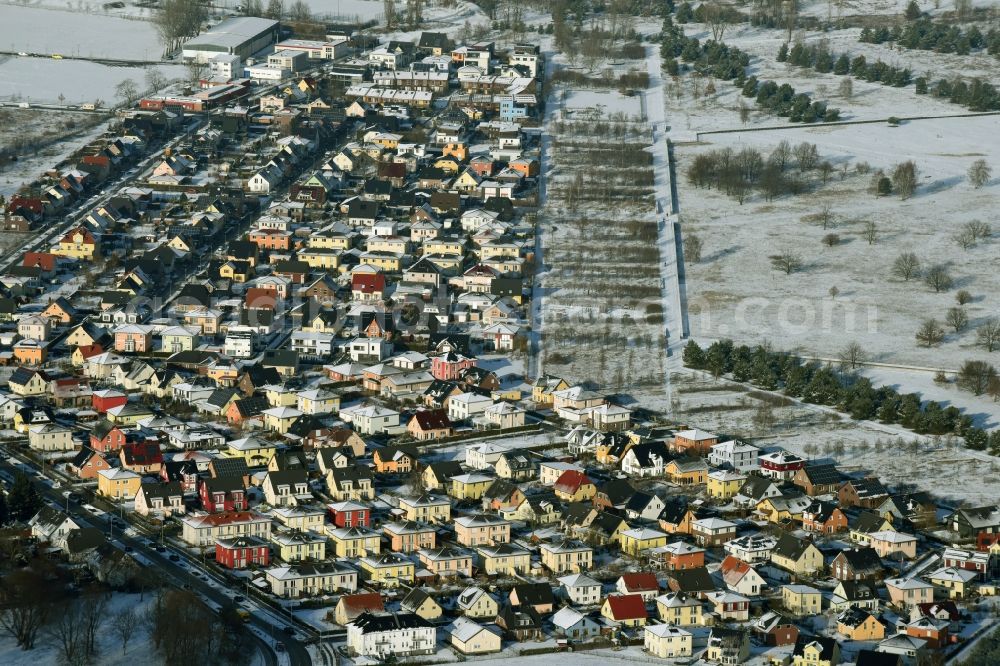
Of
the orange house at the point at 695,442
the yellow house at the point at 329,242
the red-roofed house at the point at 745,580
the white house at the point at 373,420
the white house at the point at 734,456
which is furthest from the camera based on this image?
the yellow house at the point at 329,242

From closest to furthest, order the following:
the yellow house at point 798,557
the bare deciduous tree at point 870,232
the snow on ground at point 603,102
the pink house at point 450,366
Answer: the yellow house at point 798,557, the pink house at point 450,366, the bare deciduous tree at point 870,232, the snow on ground at point 603,102

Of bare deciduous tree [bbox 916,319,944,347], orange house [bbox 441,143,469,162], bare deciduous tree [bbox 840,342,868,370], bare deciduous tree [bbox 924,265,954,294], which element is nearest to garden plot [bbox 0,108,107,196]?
orange house [bbox 441,143,469,162]

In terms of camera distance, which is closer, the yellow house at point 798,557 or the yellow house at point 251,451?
the yellow house at point 798,557

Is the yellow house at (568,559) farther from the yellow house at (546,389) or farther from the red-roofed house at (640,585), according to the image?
the yellow house at (546,389)

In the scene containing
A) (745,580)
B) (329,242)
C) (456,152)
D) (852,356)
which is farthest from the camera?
(456,152)

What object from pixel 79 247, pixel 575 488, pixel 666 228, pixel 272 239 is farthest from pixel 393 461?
pixel 666 228

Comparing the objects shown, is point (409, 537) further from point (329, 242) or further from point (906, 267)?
point (906, 267)

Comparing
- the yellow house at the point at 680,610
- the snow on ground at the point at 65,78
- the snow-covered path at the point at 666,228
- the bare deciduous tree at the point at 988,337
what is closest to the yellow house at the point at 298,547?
the yellow house at the point at 680,610

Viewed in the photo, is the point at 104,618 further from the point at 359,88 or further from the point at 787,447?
the point at 359,88

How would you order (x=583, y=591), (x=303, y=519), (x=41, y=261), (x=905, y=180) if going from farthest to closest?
(x=905, y=180) → (x=41, y=261) → (x=303, y=519) → (x=583, y=591)
